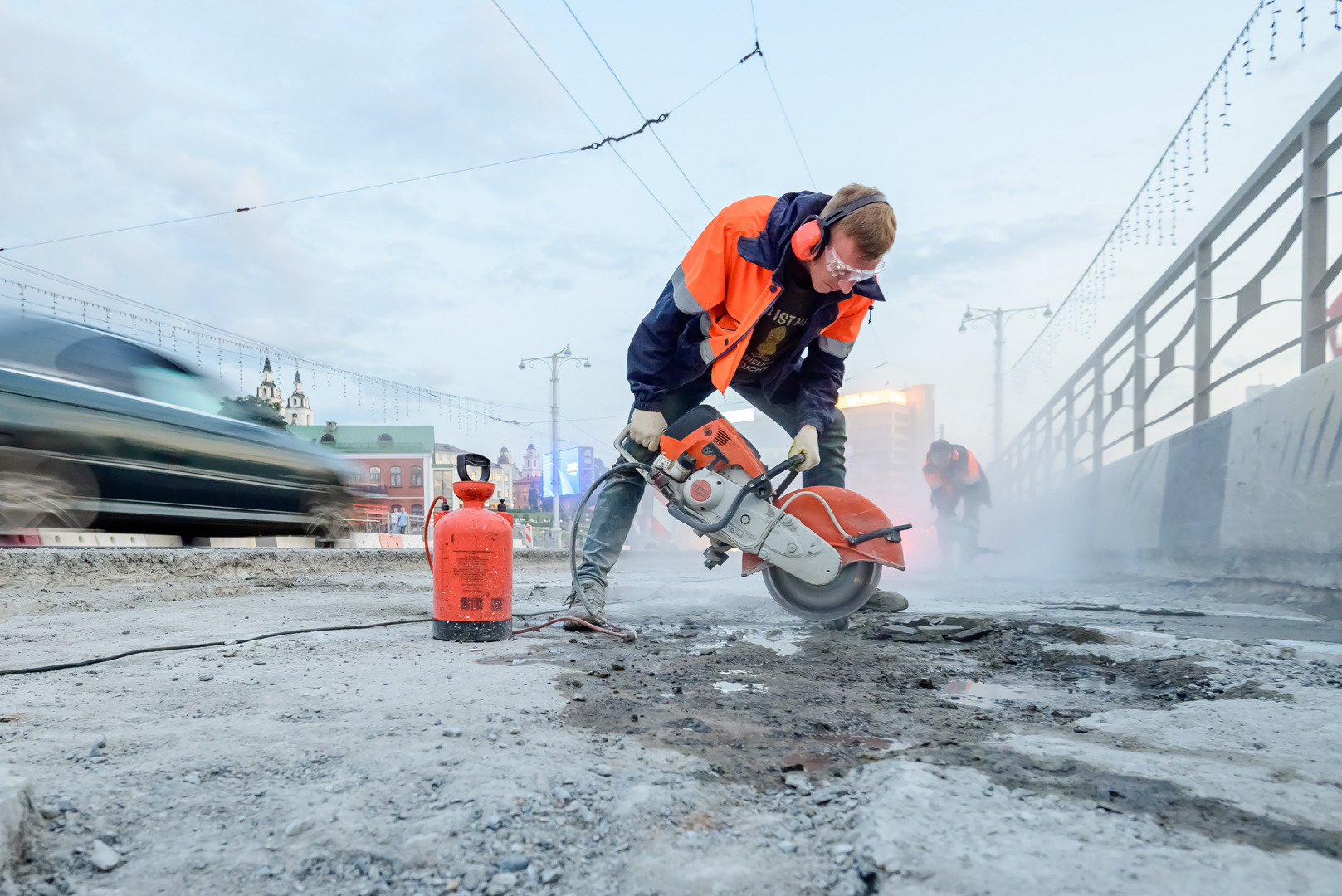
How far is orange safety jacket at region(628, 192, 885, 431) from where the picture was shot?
8.82 ft

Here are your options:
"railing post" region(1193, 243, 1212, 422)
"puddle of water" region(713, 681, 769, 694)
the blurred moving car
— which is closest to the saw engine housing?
"puddle of water" region(713, 681, 769, 694)

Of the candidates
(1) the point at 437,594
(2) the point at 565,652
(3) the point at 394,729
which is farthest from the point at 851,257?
(3) the point at 394,729

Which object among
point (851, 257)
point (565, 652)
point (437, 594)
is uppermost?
point (851, 257)

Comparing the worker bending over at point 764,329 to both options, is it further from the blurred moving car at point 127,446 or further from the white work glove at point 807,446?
the blurred moving car at point 127,446

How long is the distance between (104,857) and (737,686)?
127cm

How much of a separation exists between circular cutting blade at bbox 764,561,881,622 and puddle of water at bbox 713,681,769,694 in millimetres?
958

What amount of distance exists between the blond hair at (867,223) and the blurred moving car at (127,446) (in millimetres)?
5033

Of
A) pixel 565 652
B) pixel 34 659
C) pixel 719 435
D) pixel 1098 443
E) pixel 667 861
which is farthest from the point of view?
pixel 1098 443

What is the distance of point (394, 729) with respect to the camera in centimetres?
137

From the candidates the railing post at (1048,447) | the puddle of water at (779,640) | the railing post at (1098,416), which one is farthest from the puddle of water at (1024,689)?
the railing post at (1048,447)

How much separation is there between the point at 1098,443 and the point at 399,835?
301 inches

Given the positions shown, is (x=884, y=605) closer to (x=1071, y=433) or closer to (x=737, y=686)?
(x=737, y=686)

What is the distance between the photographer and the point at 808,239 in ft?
8.51

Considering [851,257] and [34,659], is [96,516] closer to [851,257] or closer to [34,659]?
[34,659]
